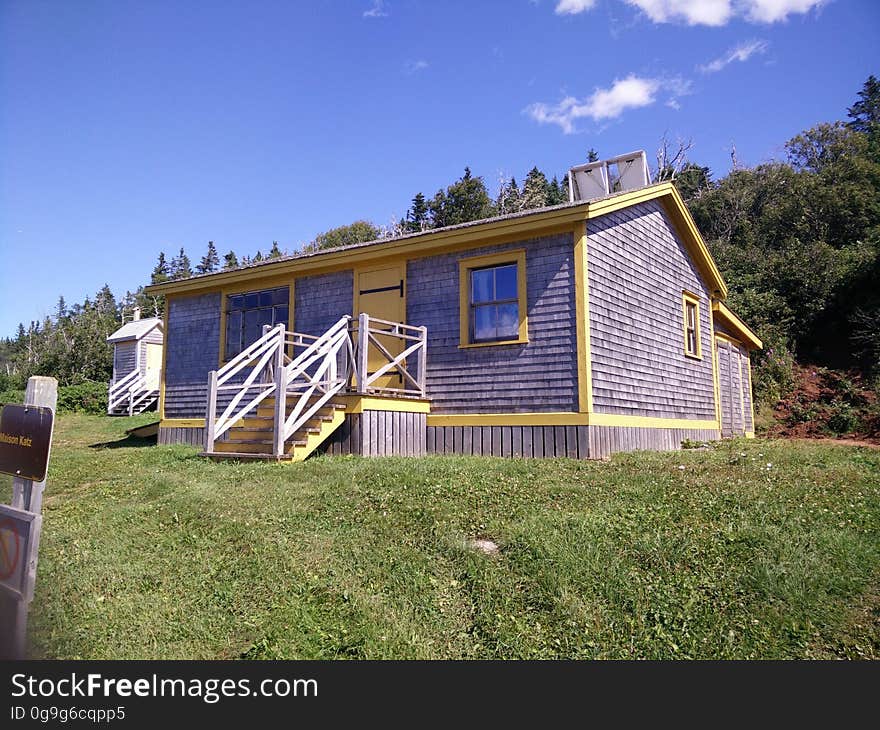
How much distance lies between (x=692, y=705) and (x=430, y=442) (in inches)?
297

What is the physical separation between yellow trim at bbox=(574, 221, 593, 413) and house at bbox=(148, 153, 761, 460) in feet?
0.07

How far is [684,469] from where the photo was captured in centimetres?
849

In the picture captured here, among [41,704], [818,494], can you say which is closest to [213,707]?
[41,704]

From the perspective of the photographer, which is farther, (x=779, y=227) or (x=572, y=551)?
(x=779, y=227)

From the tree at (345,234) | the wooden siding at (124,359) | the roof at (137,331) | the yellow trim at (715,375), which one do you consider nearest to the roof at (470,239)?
the yellow trim at (715,375)

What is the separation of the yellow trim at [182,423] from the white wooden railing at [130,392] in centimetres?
1420

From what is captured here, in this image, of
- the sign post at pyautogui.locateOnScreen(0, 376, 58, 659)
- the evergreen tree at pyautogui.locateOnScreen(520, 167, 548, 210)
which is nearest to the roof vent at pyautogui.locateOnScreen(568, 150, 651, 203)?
the sign post at pyautogui.locateOnScreen(0, 376, 58, 659)

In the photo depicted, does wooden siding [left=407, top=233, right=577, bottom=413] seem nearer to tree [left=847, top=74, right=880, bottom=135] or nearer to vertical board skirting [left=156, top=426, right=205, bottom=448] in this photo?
vertical board skirting [left=156, top=426, right=205, bottom=448]

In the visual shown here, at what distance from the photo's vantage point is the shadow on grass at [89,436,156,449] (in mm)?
14594

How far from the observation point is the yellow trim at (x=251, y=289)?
508 inches

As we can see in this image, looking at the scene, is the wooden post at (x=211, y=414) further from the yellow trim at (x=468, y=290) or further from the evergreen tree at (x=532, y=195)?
the evergreen tree at (x=532, y=195)

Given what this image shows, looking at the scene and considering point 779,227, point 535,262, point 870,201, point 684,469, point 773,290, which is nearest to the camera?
point 684,469

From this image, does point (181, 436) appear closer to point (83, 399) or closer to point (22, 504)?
point (22, 504)

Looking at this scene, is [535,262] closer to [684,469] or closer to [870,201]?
[684,469]
